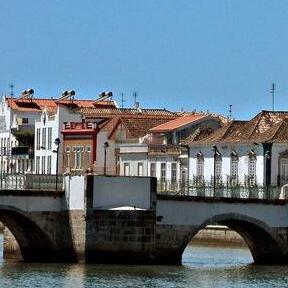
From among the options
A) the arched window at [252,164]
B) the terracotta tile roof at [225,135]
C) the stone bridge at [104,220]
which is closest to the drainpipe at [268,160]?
the arched window at [252,164]

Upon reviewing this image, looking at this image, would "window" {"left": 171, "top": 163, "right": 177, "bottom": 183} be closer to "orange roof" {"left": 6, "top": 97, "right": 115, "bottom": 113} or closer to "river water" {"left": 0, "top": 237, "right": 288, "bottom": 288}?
"river water" {"left": 0, "top": 237, "right": 288, "bottom": 288}

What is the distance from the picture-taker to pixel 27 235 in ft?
247

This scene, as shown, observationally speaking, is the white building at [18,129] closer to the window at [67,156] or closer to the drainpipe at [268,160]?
the window at [67,156]

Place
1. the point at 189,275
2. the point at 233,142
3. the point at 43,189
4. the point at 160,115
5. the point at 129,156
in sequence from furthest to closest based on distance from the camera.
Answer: the point at 160,115, the point at 129,156, the point at 233,142, the point at 43,189, the point at 189,275

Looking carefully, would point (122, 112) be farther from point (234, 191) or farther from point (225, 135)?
point (234, 191)

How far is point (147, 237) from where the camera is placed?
73.8 metres

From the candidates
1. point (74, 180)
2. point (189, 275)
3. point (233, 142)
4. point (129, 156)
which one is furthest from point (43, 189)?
point (129, 156)

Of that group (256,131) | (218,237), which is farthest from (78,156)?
(256,131)

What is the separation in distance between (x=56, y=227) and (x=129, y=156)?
36184 mm

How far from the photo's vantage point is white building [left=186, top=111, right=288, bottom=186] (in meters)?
94.1

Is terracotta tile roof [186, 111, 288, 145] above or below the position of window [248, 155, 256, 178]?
above

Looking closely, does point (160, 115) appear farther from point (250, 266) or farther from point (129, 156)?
point (250, 266)

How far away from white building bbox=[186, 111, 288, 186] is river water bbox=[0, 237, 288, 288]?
1643 cm

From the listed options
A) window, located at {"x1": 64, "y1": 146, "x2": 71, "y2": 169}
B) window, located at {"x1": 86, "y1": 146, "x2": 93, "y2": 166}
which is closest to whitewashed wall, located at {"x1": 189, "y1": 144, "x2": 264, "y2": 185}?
window, located at {"x1": 86, "y1": 146, "x2": 93, "y2": 166}
